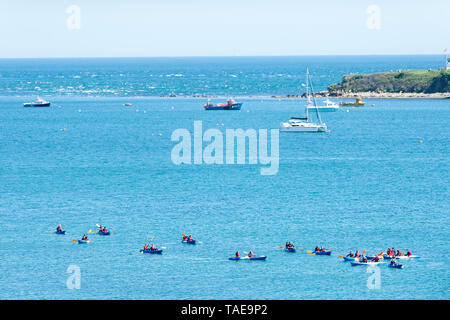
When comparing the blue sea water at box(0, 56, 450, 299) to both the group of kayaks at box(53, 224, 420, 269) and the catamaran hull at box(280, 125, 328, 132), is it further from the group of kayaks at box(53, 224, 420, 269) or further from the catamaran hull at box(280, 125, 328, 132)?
the catamaran hull at box(280, 125, 328, 132)

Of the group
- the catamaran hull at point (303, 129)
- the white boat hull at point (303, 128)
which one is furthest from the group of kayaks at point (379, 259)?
the white boat hull at point (303, 128)

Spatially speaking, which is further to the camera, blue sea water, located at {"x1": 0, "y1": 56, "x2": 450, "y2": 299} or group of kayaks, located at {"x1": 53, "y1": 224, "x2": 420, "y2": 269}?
group of kayaks, located at {"x1": 53, "y1": 224, "x2": 420, "y2": 269}

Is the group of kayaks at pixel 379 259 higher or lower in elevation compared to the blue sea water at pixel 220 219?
higher

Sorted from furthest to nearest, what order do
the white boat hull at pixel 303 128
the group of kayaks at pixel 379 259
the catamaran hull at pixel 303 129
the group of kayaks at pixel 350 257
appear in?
the white boat hull at pixel 303 128 → the catamaran hull at pixel 303 129 → the group of kayaks at pixel 350 257 → the group of kayaks at pixel 379 259

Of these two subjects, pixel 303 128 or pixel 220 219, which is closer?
pixel 220 219

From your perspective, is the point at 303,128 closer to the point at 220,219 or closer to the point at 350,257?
the point at 220,219

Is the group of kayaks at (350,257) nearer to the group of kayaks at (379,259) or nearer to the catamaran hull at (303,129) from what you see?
the group of kayaks at (379,259)

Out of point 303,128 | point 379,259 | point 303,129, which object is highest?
point 303,128

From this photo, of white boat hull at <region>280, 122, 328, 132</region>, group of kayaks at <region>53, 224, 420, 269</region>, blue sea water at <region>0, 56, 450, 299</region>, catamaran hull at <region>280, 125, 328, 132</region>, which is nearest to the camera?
blue sea water at <region>0, 56, 450, 299</region>

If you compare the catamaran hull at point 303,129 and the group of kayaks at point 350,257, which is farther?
the catamaran hull at point 303,129

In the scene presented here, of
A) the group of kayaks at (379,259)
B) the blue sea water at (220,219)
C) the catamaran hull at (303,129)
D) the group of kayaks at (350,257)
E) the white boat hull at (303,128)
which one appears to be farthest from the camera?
the white boat hull at (303,128)

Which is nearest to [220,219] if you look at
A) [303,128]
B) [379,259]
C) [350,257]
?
[350,257]

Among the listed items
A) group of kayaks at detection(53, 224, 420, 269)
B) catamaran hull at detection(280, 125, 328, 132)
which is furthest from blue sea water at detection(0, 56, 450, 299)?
catamaran hull at detection(280, 125, 328, 132)

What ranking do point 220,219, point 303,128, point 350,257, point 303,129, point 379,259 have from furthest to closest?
1. point 303,129
2. point 303,128
3. point 220,219
4. point 350,257
5. point 379,259
